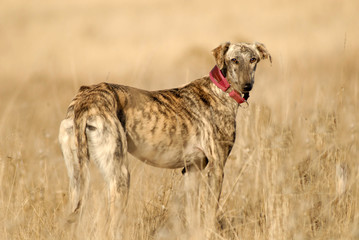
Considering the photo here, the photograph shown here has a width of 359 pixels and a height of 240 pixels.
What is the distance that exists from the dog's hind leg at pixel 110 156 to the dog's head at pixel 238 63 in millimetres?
1664

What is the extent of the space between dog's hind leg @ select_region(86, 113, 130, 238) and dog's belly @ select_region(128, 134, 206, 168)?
561 mm

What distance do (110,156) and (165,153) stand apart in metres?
1.01

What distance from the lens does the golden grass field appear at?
14.8 feet

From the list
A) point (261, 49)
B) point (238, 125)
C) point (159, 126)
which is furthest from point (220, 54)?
point (238, 125)

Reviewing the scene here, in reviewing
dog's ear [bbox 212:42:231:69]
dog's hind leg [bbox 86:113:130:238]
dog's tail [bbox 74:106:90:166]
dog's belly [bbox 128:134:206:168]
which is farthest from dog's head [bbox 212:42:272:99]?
dog's tail [bbox 74:106:90:166]

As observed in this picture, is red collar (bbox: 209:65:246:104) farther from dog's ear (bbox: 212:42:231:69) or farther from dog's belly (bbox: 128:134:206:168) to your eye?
dog's belly (bbox: 128:134:206:168)

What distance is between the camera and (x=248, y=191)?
555 cm

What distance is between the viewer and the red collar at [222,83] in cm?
566

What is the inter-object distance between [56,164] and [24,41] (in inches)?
650

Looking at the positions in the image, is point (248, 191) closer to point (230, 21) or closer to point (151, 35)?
point (151, 35)

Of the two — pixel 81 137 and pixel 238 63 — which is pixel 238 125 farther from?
pixel 81 137

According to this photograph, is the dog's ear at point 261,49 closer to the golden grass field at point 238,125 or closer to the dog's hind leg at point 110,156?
the golden grass field at point 238,125

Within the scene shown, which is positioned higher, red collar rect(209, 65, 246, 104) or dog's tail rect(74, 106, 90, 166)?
red collar rect(209, 65, 246, 104)

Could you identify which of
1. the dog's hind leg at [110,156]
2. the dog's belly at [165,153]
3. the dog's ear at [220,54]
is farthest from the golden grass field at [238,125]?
the dog's ear at [220,54]
